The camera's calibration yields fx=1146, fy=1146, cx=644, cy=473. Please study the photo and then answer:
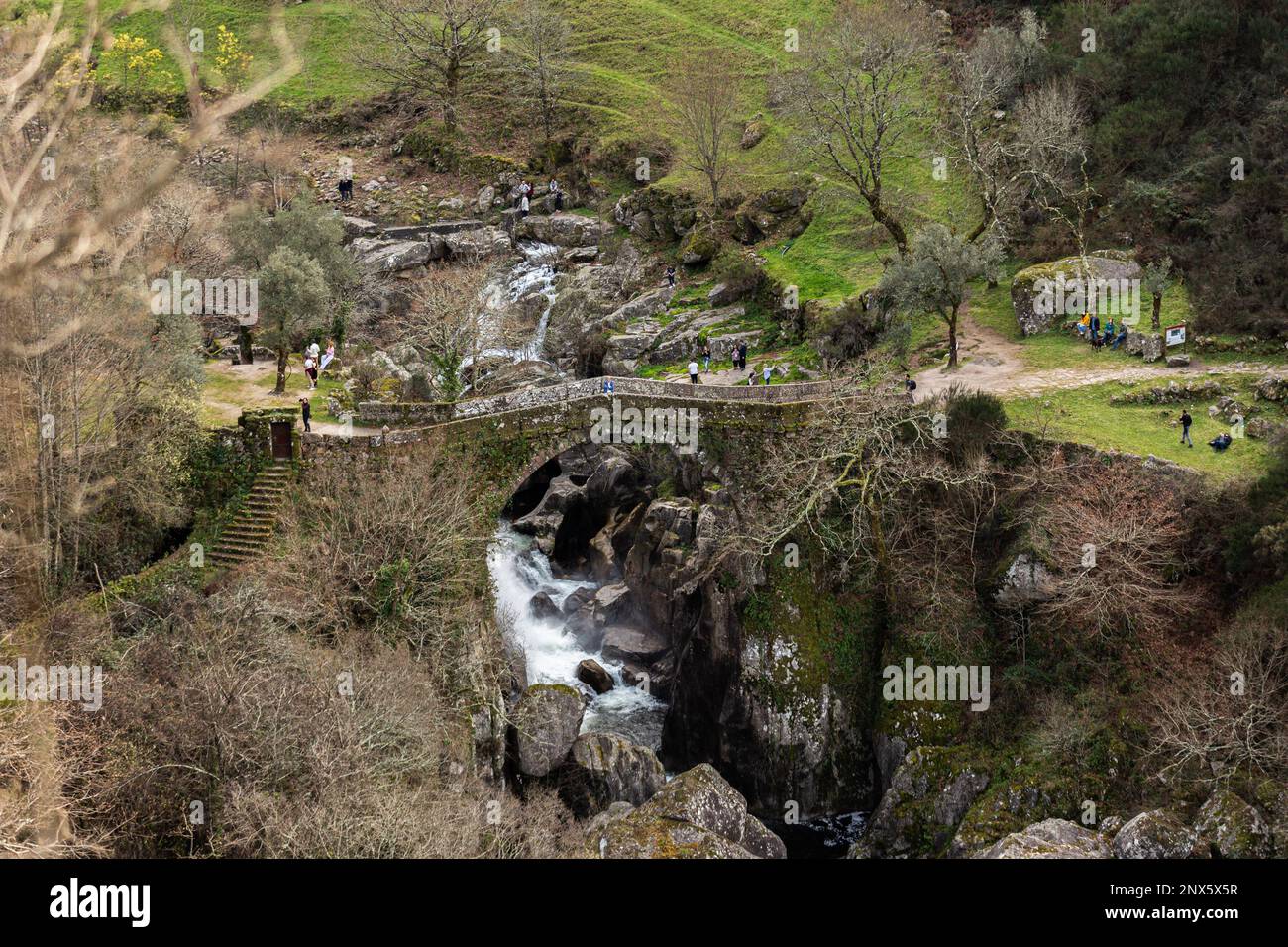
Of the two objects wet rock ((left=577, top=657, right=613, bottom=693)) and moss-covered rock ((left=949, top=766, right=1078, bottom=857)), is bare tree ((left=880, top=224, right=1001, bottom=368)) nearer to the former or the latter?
wet rock ((left=577, top=657, right=613, bottom=693))

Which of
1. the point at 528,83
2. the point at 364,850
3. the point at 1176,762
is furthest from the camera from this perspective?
the point at 528,83

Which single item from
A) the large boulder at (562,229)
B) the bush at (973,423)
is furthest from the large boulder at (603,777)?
the large boulder at (562,229)

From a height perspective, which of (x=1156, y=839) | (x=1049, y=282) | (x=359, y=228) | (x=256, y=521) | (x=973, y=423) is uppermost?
(x=359, y=228)

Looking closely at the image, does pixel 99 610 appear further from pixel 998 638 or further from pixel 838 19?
pixel 838 19

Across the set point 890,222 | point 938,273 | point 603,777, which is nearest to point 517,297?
point 890,222

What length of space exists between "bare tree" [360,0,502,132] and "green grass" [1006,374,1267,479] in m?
44.7

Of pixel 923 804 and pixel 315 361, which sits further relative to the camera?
pixel 315 361

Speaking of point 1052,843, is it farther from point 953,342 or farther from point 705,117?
point 705,117

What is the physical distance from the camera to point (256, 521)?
121 ft

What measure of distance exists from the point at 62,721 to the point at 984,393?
27462 millimetres

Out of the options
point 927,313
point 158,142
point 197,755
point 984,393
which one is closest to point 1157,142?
point 927,313

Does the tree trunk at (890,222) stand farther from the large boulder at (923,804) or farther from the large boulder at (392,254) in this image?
the large boulder at (392,254)

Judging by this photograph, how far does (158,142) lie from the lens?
208 feet

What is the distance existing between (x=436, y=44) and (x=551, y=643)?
44.0 metres
